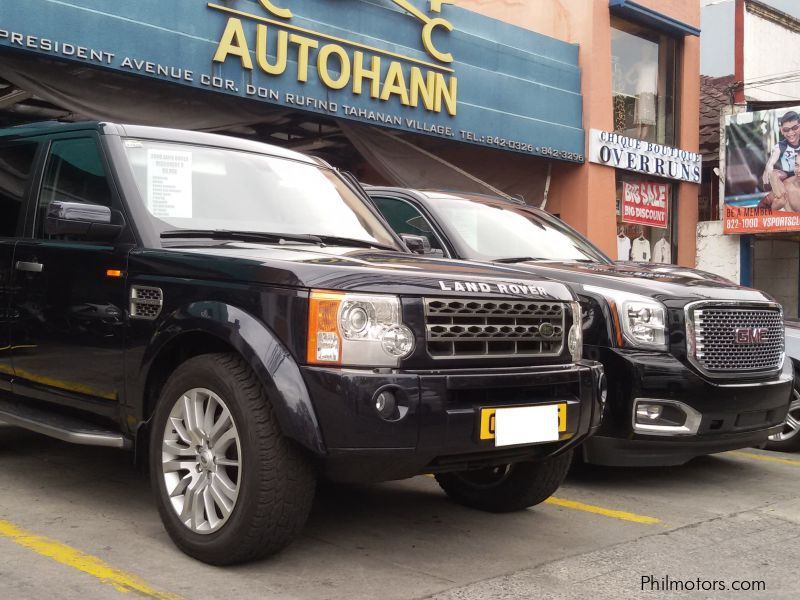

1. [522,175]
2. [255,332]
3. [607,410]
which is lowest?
[607,410]

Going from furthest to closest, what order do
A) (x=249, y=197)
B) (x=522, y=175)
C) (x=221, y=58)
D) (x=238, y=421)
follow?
1. (x=522, y=175)
2. (x=221, y=58)
3. (x=249, y=197)
4. (x=238, y=421)

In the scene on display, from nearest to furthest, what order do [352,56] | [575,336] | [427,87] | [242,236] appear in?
1. [575,336]
2. [242,236]
3. [352,56]
4. [427,87]

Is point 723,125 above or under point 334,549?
above

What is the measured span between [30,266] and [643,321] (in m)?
3.33

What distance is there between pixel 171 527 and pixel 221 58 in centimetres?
825

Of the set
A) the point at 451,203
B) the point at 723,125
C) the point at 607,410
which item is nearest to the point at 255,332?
the point at 607,410

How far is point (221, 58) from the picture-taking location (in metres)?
11.0

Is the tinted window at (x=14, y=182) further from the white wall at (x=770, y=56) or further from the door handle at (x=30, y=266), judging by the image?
the white wall at (x=770, y=56)

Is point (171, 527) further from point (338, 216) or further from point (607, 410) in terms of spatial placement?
point (607, 410)

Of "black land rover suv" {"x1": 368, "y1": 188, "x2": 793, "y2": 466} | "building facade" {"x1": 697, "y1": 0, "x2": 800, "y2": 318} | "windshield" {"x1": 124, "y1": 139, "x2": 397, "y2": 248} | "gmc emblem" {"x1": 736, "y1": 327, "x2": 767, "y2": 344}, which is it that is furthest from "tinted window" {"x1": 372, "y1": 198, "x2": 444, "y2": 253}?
"building facade" {"x1": 697, "y1": 0, "x2": 800, "y2": 318}

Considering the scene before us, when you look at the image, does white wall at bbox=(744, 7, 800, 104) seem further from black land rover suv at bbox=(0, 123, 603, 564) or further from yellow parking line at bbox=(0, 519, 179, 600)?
yellow parking line at bbox=(0, 519, 179, 600)

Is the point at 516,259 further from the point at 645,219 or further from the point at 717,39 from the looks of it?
the point at 717,39

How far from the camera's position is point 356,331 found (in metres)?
3.42

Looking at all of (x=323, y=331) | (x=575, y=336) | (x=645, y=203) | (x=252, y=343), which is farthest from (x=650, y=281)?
(x=645, y=203)
